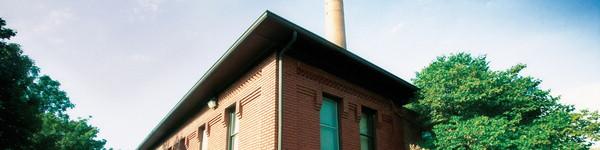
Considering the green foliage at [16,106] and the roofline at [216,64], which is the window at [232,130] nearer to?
the roofline at [216,64]

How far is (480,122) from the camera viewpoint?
9.08 m

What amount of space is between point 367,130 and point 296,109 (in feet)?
9.50

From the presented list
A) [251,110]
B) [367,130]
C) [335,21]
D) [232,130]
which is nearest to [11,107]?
[232,130]

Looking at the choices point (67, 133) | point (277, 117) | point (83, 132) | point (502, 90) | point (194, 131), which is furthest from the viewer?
point (83, 132)

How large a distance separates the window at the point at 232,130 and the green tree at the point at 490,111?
15.7ft

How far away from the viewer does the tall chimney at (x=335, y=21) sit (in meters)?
17.6

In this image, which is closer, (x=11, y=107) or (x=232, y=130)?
(x=232, y=130)

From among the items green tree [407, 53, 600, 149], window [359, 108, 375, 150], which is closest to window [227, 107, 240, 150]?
window [359, 108, 375, 150]

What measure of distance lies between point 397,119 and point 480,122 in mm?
2739

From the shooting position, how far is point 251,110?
31.1 feet

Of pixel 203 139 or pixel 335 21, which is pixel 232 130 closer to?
pixel 203 139

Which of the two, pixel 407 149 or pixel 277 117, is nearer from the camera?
pixel 277 117

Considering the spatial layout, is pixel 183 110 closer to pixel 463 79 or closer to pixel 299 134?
pixel 299 134

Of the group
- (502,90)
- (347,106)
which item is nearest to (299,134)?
(347,106)
